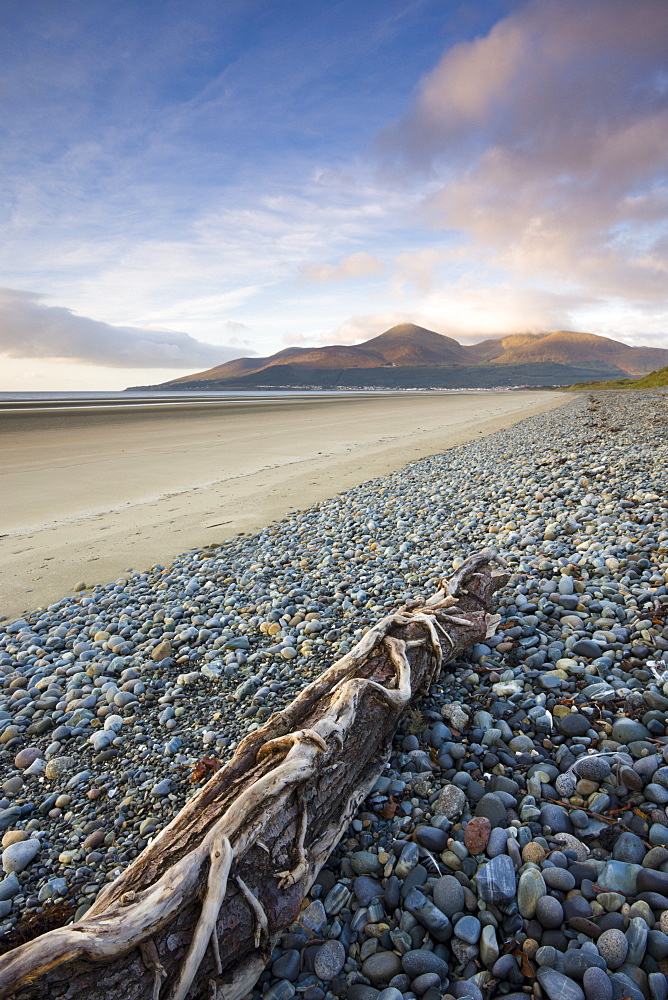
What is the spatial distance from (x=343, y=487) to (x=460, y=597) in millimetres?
5769

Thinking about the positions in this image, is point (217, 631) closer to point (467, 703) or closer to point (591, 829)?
point (467, 703)

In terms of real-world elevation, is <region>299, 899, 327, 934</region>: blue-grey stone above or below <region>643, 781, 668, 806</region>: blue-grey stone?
below

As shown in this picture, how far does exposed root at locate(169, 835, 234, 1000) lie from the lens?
4.75 ft

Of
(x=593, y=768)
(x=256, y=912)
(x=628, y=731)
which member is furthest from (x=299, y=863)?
(x=628, y=731)

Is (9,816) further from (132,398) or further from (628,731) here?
(132,398)

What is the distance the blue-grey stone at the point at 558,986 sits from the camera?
1.57 metres

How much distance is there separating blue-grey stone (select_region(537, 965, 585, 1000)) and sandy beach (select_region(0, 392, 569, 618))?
4887 mm

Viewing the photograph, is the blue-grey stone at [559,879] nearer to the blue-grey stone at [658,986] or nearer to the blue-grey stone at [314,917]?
the blue-grey stone at [658,986]

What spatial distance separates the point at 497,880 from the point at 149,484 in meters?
9.83

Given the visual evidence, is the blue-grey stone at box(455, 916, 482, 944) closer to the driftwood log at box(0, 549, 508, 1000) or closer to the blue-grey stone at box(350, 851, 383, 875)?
the blue-grey stone at box(350, 851, 383, 875)

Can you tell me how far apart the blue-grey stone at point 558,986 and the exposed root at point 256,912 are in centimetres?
93

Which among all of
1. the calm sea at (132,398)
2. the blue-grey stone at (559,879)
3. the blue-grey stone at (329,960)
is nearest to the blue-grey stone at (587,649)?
the blue-grey stone at (559,879)

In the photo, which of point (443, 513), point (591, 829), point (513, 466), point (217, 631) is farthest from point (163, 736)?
point (513, 466)

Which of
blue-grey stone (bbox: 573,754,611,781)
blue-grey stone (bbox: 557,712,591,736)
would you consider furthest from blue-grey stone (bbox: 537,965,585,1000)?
blue-grey stone (bbox: 557,712,591,736)
